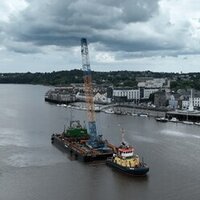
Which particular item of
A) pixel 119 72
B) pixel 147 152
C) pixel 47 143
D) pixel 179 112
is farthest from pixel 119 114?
pixel 119 72

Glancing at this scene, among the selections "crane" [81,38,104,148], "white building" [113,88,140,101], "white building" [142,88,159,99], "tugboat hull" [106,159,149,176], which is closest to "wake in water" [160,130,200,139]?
"crane" [81,38,104,148]

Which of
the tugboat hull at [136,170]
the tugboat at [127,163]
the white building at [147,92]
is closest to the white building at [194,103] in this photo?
the white building at [147,92]

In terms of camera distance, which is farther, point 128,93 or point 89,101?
point 128,93

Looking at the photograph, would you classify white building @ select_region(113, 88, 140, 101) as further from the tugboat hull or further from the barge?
the tugboat hull

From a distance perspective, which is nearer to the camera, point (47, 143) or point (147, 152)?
point (147, 152)

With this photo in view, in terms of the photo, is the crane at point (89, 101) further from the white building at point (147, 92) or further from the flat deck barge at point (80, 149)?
the white building at point (147, 92)

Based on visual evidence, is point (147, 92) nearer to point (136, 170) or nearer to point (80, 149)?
point (80, 149)

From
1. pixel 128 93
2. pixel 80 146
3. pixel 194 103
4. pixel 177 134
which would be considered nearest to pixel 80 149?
pixel 80 146

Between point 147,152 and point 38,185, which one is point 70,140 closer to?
point 147,152
